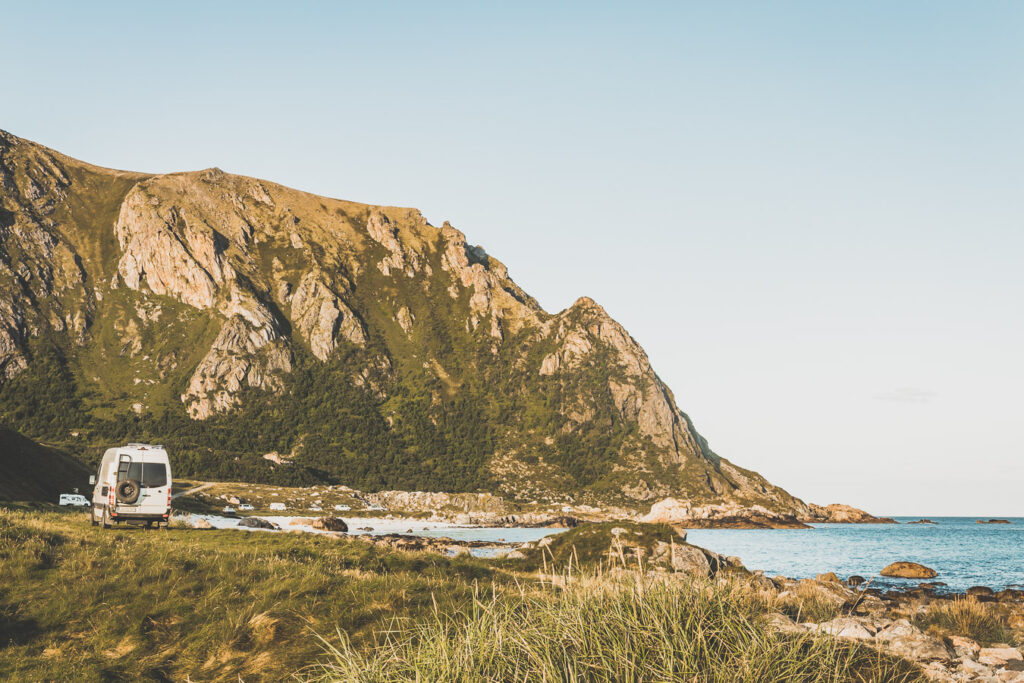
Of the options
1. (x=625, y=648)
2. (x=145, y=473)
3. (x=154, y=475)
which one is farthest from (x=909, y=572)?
(x=625, y=648)

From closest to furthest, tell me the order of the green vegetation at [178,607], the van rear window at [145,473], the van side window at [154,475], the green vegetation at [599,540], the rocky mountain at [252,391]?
the green vegetation at [178,607]
the van rear window at [145,473]
the van side window at [154,475]
the green vegetation at [599,540]
the rocky mountain at [252,391]

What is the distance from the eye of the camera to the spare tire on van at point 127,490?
25.6m

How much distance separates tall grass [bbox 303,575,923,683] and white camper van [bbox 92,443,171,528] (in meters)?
21.8

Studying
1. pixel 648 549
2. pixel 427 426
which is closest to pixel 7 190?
pixel 427 426

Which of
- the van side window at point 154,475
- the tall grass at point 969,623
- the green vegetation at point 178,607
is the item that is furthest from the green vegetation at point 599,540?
the van side window at point 154,475

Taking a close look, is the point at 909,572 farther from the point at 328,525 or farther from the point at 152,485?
the point at 328,525

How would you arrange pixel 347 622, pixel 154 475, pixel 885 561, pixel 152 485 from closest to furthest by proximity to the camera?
pixel 347 622, pixel 152 485, pixel 154 475, pixel 885 561

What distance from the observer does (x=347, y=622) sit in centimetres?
1209

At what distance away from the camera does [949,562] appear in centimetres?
6719

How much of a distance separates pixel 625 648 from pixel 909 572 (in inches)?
2192

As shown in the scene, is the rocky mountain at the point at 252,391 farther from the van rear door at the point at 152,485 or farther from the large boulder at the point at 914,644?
the large boulder at the point at 914,644

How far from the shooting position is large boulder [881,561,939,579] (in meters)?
51.7

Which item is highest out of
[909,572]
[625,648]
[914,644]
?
[625,648]

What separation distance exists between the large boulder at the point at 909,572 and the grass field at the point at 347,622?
43.3 m
